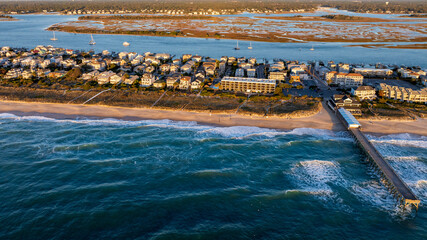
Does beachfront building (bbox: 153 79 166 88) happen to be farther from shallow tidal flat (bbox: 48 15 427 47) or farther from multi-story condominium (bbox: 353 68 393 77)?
shallow tidal flat (bbox: 48 15 427 47)

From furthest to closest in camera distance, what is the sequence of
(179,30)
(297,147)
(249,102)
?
(179,30)
(249,102)
(297,147)

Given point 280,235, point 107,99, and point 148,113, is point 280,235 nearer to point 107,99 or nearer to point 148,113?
point 148,113

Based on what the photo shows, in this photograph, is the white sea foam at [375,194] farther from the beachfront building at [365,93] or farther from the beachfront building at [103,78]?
the beachfront building at [103,78]

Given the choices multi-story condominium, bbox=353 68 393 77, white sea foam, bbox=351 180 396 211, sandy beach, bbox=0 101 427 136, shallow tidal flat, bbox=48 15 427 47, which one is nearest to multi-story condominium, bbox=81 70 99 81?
sandy beach, bbox=0 101 427 136

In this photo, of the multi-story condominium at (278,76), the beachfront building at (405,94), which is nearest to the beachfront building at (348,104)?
the beachfront building at (405,94)

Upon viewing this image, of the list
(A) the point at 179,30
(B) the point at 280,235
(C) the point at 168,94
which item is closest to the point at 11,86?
(C) the point at 168,94
